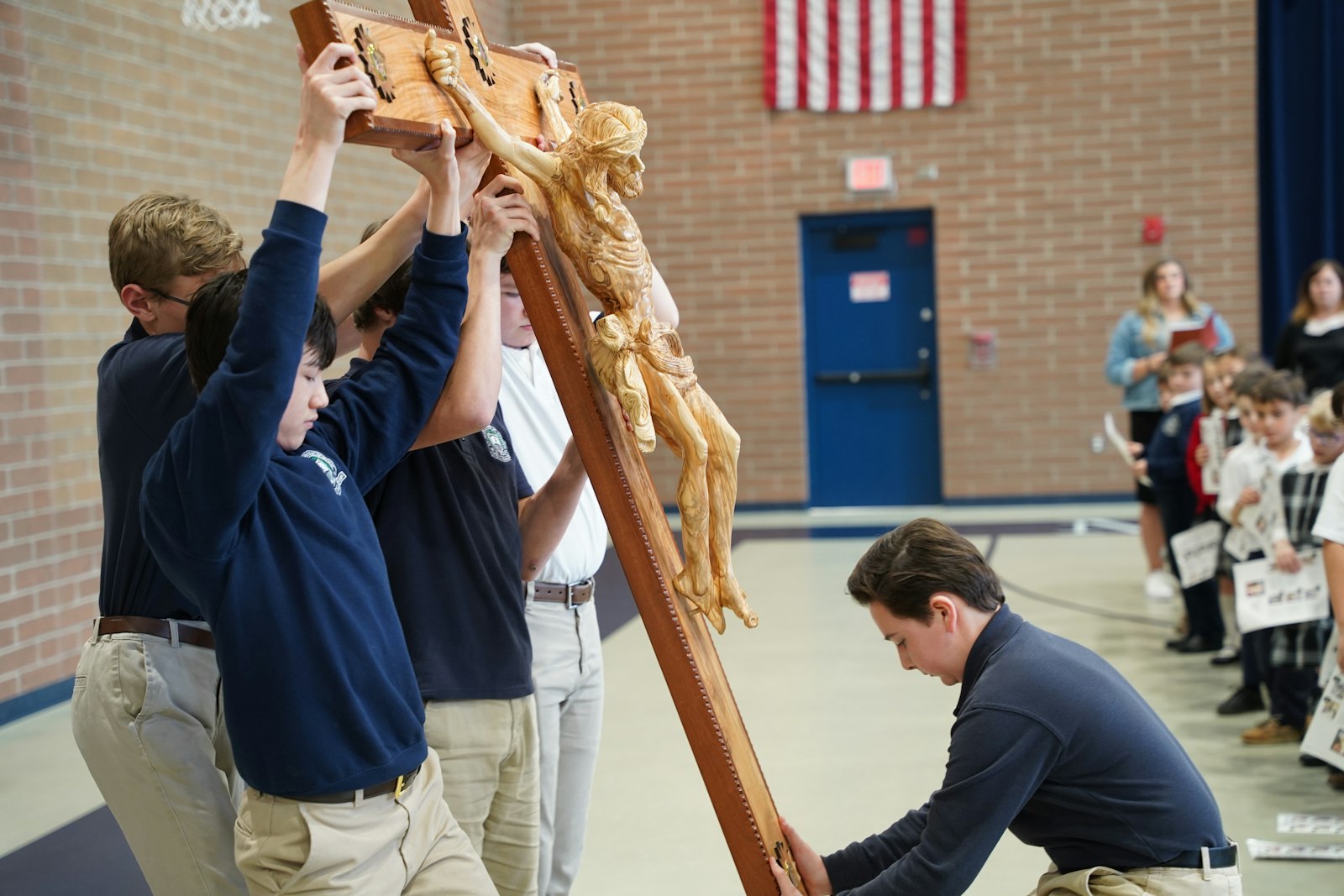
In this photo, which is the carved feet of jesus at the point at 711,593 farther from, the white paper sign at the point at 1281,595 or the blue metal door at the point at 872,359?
the blue metal door at the point at 872,359

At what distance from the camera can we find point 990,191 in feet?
34.4

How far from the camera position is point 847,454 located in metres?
11.0

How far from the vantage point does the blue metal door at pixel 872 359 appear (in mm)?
10797

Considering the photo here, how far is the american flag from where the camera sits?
1029cm

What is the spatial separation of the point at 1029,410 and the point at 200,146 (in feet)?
22.3

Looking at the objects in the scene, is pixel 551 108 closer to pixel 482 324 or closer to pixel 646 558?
pixel 482 324

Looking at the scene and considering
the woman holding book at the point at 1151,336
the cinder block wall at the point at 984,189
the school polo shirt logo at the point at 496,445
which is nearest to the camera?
the school polo shirt logo at the point at 496,445

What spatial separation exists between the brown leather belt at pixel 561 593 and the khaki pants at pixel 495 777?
35 cm

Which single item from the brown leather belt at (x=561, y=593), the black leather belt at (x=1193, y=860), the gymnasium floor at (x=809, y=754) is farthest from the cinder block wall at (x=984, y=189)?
the black leather belt at (x=1193, y=860)

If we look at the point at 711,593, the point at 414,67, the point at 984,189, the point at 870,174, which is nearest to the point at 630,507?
the point at 711,593

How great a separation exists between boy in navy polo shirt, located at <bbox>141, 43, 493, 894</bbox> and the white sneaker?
597 cm

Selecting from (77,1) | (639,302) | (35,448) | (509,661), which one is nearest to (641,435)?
(639,302)

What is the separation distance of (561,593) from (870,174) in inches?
337

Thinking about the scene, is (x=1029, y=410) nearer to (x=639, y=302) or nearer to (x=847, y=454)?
(x=847, y=454)
